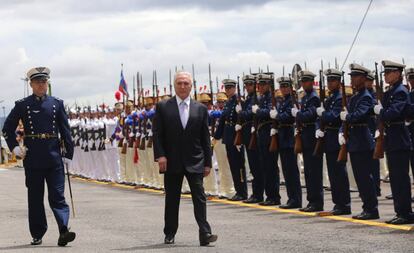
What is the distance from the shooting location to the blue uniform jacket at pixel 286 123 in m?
16.1

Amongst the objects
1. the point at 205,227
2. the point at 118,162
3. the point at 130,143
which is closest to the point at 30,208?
the point at 205,227

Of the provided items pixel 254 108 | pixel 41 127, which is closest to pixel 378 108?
pixel 41 127

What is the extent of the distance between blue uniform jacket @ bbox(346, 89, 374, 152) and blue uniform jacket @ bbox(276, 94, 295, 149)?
2347 millimetres

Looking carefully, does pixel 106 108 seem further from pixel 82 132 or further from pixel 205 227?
pixel 205 227

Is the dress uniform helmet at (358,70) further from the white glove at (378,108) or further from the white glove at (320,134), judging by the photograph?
the white glove at (320,134)

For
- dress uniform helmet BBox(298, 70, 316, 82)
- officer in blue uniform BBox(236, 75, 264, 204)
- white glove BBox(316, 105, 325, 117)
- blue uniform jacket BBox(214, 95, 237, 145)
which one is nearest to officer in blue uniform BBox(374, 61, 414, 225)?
white glove BBox(316, 105, 325, 117)

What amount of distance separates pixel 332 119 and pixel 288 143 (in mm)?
1784

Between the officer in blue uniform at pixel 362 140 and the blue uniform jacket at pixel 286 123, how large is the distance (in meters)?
2.30

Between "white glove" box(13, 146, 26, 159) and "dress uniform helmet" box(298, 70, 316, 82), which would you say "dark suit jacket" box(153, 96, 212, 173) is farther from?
"dress uniform helmet" box(298, 70, 316, 82)

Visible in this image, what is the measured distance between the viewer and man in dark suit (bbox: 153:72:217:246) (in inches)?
465

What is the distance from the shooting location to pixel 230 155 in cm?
1822

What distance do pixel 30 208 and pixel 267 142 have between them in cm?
521

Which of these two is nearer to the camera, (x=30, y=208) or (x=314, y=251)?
(x=314, y=251)

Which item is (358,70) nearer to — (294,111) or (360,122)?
(360,122)
